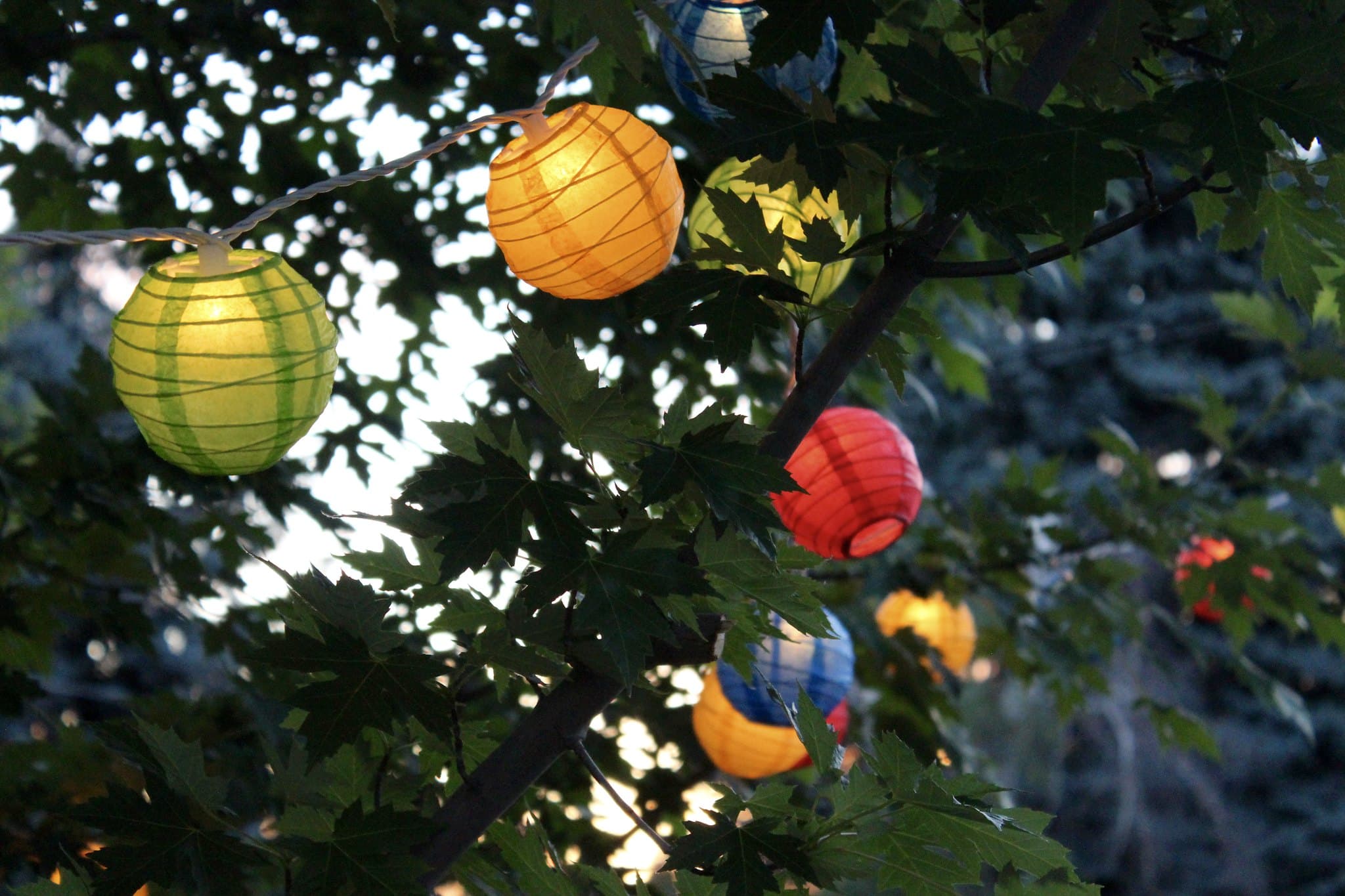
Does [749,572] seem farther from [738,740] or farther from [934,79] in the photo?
[738,740]

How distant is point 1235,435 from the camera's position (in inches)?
324

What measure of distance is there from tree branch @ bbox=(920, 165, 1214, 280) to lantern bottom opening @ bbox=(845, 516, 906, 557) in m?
0.71

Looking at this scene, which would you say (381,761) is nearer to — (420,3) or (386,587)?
(386,587)

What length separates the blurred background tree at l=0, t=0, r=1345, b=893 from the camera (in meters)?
0.92

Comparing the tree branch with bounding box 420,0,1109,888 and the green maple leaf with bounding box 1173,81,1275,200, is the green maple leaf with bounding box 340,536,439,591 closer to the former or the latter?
the tree branch with bounding box 420,0,1109,888

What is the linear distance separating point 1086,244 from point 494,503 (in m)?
0.49

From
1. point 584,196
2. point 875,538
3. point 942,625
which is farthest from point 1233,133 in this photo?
point 942,625

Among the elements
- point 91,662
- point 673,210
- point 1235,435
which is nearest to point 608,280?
point 673,210

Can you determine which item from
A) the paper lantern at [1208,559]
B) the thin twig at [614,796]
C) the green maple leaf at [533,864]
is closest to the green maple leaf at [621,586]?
the thin twig at [614,796]

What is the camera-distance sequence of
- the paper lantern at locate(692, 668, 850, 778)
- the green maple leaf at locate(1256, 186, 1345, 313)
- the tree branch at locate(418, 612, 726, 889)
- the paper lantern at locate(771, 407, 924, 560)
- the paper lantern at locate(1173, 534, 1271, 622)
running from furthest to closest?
the paper lantern at locate(1173, 534, 1271, 622) < the paper lantern at locate(692, 668, 850, 778) < the paper lantern at locate(771, 407, 924, 560) < the green maple leaf at locate(1256, 186, 1345, 313) < the tree branch at locate(418, 612, 726, 889)

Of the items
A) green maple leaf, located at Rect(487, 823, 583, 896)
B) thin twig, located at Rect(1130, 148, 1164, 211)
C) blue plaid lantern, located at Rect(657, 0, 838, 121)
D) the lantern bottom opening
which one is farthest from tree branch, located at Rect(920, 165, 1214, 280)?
the lantern bottom opening

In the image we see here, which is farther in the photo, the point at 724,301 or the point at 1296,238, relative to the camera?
the point at 1296,238

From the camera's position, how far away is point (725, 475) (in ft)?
2.96

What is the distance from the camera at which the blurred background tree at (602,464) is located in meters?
0.92
